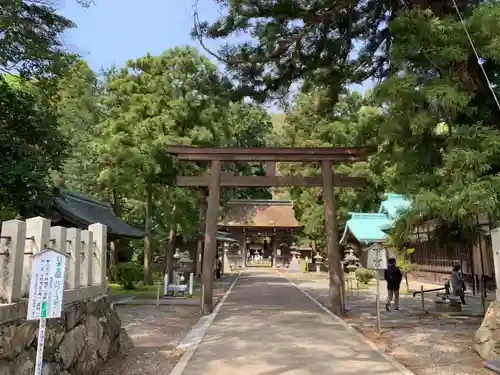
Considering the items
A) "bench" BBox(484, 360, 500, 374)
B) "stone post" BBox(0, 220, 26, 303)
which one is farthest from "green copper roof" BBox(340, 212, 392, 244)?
"stone post" BBox(0, 220, 26, 303)

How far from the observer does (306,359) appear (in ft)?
23.2

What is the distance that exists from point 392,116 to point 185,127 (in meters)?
14.8

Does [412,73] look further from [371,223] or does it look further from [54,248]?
[371,223]

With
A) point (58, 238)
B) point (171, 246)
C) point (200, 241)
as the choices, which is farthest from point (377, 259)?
point (200, 241)

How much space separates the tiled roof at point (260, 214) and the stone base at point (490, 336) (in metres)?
34.1

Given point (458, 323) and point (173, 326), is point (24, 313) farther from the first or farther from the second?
point (458, 323)

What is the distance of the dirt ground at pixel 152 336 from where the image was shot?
684 centimetres

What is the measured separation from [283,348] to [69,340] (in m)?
3.75

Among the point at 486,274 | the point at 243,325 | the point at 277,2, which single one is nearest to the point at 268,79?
the point at 277,2

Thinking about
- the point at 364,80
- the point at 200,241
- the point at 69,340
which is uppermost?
the point at 364,80

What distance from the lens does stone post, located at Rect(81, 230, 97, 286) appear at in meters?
6.55

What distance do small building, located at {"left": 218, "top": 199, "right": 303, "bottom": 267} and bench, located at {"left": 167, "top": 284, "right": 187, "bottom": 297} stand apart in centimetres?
2437

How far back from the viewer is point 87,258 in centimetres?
671

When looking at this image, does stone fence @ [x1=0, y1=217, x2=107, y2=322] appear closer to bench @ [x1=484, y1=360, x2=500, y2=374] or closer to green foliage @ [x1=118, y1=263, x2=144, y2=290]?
bench @ [x1=484, y1=360, x2=500, y2=374]
